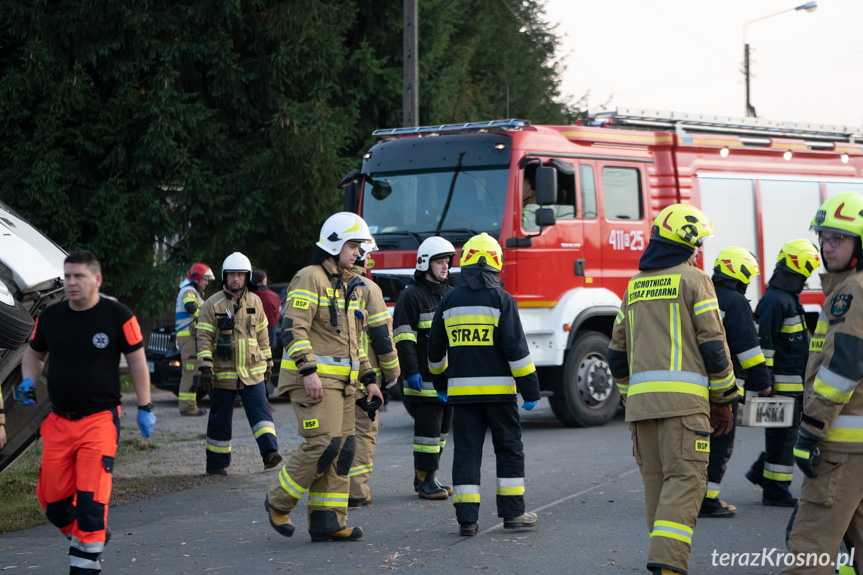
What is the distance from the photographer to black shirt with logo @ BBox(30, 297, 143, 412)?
5.73 meters

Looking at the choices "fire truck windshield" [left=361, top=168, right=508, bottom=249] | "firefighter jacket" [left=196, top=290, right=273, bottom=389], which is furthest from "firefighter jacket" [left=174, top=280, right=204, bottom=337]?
"firefighter jacket" [left=196, top=290, right=273, bottom=389]

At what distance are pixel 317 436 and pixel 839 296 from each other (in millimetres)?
3334

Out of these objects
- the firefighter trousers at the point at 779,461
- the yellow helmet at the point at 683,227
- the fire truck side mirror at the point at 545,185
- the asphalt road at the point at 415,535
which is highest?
the fire truck side mirror at the point at 545,185

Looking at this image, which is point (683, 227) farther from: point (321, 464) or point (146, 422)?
point (146, 422)

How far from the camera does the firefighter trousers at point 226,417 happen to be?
923 centimetres

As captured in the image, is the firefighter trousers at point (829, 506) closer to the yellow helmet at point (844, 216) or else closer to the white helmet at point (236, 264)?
the yellow helmet at point (844, 216)

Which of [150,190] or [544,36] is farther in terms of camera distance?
[544,36]

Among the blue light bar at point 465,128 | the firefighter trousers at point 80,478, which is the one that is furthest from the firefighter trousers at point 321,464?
the blue light bar at point 465,128

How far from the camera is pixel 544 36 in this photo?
28.9 meters

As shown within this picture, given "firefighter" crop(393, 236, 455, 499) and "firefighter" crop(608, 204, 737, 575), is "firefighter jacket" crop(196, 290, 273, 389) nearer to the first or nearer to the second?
"firefighter" crop(393, 236, 455, 499)

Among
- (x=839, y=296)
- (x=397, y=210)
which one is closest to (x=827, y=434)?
(x=839, y=296)

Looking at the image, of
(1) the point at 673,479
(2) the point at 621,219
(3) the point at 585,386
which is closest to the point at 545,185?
(2) the point at 621,219

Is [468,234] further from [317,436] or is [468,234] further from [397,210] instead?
[317,436]

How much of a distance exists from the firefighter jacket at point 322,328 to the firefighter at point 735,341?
95.5 inches
